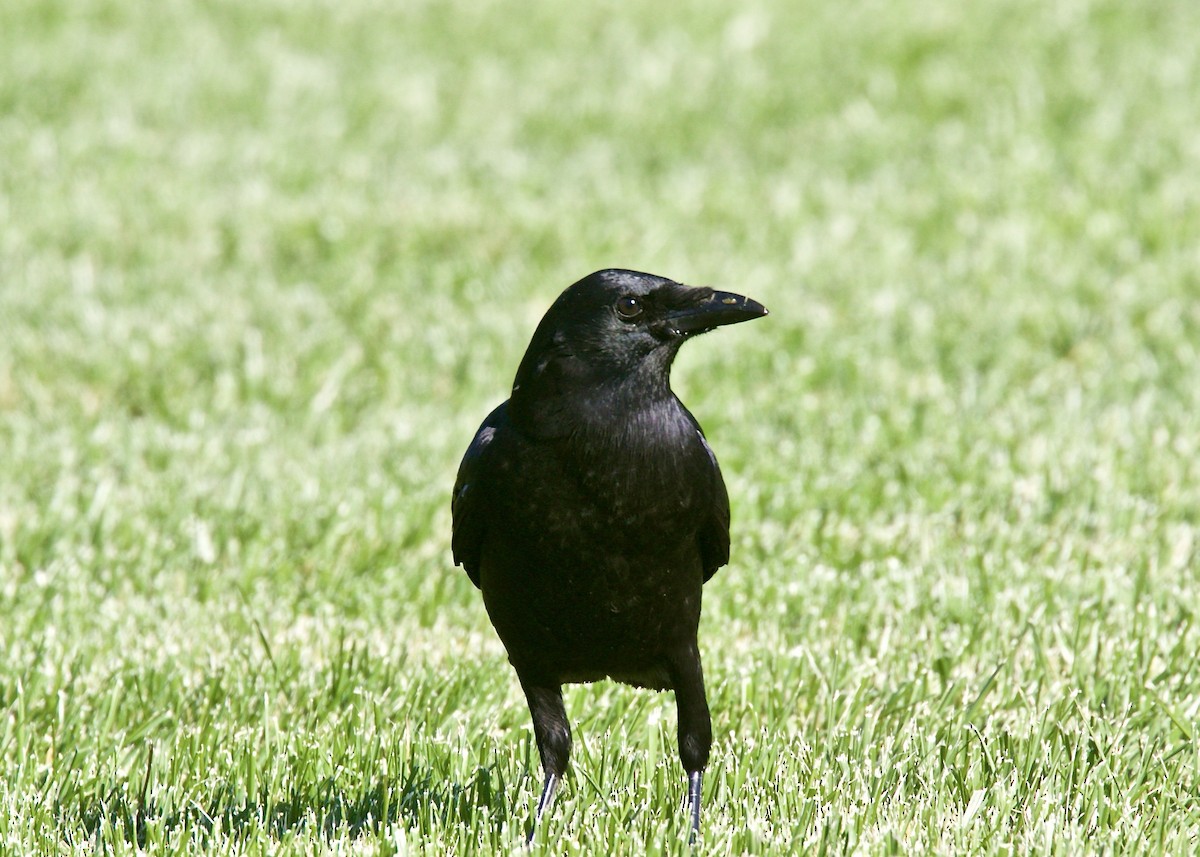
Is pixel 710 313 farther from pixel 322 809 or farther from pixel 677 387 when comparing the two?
pixel 677 387

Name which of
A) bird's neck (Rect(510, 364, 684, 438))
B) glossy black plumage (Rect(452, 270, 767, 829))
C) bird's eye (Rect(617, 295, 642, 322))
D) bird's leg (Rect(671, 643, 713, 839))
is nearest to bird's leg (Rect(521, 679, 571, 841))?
glossy black plumage (Rect(452, 270, 767, 829))

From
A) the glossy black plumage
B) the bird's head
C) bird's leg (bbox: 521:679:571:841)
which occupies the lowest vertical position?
bird's leg (bbox: 521:679:571:841)

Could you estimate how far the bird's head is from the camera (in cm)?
327

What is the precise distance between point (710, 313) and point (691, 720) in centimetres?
93

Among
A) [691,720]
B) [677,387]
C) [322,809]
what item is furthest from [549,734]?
[677,387]

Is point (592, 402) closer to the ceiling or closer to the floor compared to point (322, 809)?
closer to the ceiling

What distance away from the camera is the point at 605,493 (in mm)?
3199

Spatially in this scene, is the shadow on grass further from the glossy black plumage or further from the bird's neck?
the bird's neck

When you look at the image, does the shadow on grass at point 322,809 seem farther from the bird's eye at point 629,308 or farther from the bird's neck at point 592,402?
the bird's eye at point 629,308

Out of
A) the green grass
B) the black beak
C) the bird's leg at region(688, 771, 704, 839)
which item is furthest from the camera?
the green grass

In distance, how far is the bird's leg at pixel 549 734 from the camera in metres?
3.47

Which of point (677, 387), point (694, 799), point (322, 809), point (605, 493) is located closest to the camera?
point (605, 493)

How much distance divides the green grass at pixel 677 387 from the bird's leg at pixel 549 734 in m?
0.06

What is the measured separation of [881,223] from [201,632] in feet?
17.3
